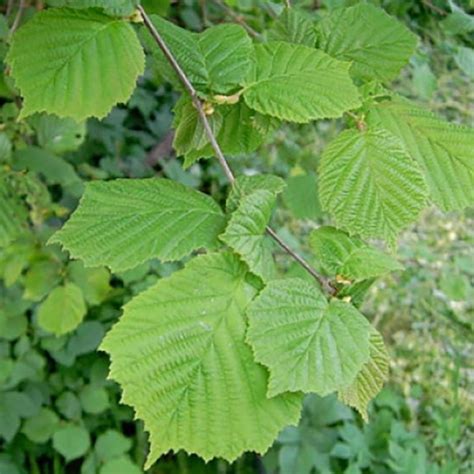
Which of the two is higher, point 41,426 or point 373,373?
point 373,373

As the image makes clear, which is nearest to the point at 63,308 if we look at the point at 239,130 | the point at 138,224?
the point at 239,130

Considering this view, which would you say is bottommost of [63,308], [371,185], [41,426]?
[41,426]

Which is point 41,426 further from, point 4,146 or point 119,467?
point 4,146

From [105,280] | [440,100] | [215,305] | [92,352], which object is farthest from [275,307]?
[440,100]

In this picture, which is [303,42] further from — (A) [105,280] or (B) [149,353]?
(A) [105,280]

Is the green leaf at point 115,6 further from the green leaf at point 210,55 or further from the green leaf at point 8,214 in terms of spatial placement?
the green leaf at point 8,214

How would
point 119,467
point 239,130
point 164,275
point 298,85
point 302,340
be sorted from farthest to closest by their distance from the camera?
point 164,275, point 119,467, point 239,130, point 298,85, point 302,340

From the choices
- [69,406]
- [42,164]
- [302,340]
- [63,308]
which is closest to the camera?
[302,340]

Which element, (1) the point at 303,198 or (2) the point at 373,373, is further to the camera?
(1) the point at 303,198
